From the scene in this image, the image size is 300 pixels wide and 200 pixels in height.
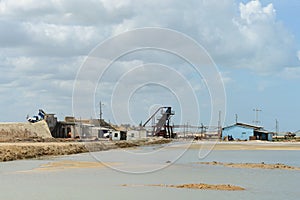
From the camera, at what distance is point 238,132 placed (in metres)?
108

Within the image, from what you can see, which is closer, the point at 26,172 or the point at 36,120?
the point at 26,172

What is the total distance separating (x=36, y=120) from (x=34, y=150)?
46.0 meters

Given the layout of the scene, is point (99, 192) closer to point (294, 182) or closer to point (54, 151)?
point (294, 182)

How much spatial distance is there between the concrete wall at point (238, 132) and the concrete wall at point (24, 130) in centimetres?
4016

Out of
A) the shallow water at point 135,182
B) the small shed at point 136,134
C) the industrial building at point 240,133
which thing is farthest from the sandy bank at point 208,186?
the industrial building at point 240,133

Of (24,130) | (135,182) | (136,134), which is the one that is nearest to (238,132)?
(136,134)

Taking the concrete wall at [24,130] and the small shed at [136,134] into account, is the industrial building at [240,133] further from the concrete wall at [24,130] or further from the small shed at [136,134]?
the concrete wall at [24,130]

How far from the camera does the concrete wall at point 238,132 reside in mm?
107500

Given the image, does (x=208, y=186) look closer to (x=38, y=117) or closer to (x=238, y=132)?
(x=38, y=117)

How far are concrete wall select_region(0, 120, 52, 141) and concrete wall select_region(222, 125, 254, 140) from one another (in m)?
40.2

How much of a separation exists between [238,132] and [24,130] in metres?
45.7

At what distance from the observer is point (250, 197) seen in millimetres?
20562

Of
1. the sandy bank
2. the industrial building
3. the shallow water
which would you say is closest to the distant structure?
the industrial building

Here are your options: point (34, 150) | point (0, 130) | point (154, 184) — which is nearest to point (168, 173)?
point (154, 184)
